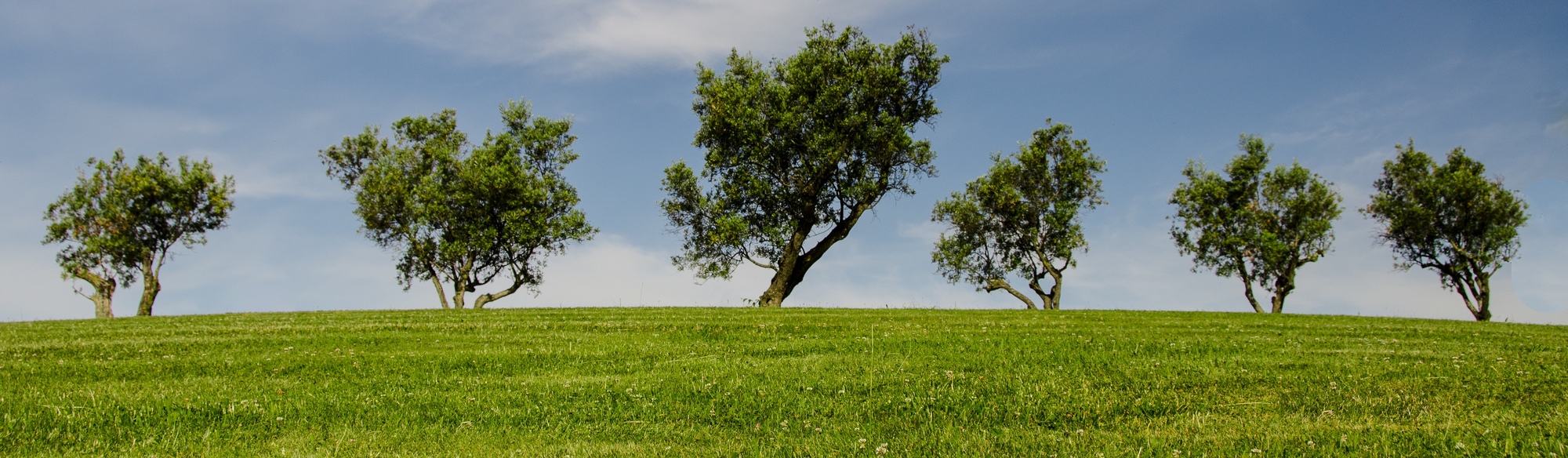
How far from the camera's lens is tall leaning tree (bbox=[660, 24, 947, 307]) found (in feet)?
121

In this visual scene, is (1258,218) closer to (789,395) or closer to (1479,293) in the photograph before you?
(1479,293)

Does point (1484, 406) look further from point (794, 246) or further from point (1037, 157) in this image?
point (1037, 157)

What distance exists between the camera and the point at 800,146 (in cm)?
3741

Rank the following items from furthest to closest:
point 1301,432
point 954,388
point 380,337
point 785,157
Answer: point 785,157 → point 380,337 → point 954,388 → point 1301,432

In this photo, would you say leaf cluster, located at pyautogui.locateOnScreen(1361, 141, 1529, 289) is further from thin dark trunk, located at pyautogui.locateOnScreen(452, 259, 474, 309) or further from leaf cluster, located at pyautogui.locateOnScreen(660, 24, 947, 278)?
thin dark trunk, located at pyautogui.locateOnScreen(452, 259, 474, 309)

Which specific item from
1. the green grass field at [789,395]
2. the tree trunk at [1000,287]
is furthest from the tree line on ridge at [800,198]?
the green grass field at [789,395]

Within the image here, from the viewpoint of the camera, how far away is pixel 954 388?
33.8ft

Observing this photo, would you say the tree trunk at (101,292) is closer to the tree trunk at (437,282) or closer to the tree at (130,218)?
the tree at (130,218)

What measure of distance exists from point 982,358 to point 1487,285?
47.9 metres

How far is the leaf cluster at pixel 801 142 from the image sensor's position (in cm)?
3681

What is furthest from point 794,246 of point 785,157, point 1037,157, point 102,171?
point 102,171

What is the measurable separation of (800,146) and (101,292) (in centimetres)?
3875

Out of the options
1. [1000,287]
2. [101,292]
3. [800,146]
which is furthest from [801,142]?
[101,292]

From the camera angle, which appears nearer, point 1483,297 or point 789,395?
point 789,395
